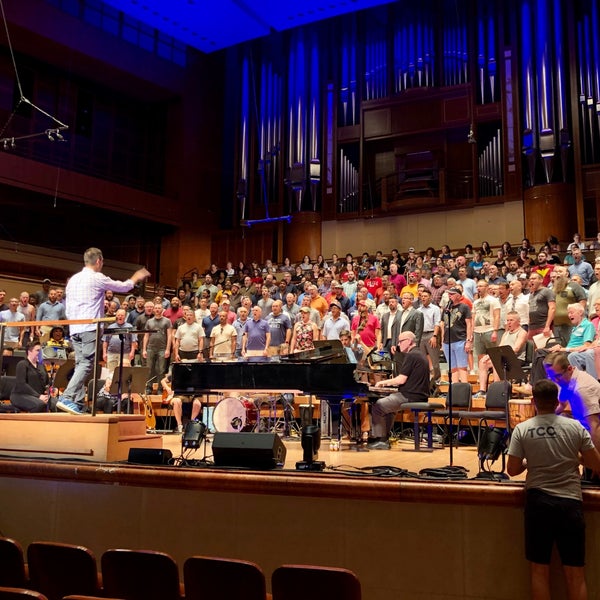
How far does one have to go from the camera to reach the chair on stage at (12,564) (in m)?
2.82

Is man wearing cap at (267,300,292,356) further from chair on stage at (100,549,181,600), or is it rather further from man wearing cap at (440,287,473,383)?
chair on stage at (100,549,181,600)

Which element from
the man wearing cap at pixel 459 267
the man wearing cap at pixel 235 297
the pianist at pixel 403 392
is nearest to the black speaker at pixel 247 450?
the pianist at pixel 403 392

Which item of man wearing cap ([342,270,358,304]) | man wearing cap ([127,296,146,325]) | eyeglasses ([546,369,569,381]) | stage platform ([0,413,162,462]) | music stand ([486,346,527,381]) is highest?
man wearing cap ([342,270,358,304])

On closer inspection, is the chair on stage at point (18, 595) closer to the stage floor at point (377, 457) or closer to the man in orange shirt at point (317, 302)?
the stage floor at point (377, 457)

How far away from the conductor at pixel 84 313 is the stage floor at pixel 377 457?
3.03 ft

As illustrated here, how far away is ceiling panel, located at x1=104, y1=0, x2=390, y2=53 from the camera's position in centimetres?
1217

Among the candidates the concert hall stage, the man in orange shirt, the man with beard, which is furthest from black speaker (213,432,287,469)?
the man in orange shirt

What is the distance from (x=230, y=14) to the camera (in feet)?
41.0

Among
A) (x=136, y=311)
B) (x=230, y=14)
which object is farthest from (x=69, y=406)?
(x=230, y=14)

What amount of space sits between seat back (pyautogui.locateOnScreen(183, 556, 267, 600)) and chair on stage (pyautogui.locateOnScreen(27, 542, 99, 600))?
445 mm

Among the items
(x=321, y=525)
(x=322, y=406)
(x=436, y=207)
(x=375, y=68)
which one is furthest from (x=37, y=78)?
(x=321, y=525)

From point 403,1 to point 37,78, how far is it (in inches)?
326

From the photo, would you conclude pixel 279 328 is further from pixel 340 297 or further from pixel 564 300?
pixel 564 300

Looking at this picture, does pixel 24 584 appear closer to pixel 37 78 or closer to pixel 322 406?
pixel 322 406
